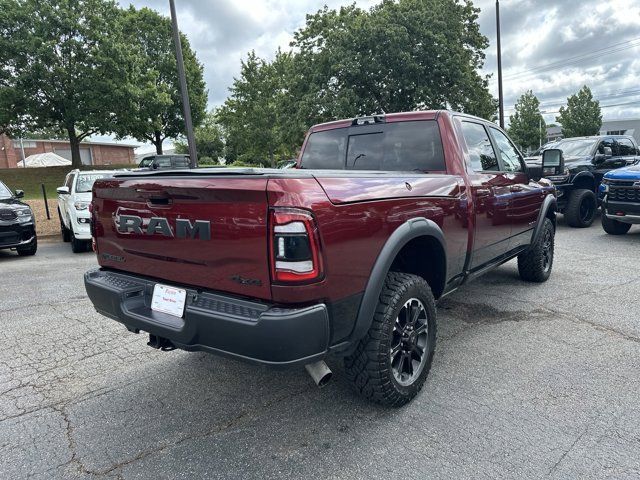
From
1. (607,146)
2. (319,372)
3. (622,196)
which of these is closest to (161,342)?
(319,372)

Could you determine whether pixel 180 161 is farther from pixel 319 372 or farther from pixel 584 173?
pixel 319 372

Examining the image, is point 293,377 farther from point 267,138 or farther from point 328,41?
point 267,138

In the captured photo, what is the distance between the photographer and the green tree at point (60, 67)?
2189cm

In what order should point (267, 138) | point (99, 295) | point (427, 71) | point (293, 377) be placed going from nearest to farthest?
point (99, 295), point (293, 377), point (427, 71), point (267, 138)

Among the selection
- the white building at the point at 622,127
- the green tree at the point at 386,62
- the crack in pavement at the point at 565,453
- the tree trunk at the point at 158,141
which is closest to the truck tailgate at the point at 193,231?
the crack in pavement at the point at 565,453

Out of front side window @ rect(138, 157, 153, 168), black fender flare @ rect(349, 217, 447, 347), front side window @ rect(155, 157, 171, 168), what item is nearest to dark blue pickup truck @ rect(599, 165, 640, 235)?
black fender flare @ rect(349, 217, 447, 347)

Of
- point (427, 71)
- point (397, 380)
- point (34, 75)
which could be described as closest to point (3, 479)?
point (397, 380)

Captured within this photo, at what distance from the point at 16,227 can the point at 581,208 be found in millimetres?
11360

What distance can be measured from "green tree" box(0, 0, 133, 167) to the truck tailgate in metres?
23.0

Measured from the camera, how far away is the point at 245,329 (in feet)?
6.59

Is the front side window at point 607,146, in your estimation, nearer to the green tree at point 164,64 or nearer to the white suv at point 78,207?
the white suv at point 78,207

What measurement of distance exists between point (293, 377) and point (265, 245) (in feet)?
4.95

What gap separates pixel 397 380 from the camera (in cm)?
265

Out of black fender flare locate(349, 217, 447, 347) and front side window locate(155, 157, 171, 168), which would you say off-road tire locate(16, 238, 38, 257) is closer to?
black fender flare locate(349, 217, 447, 347)
